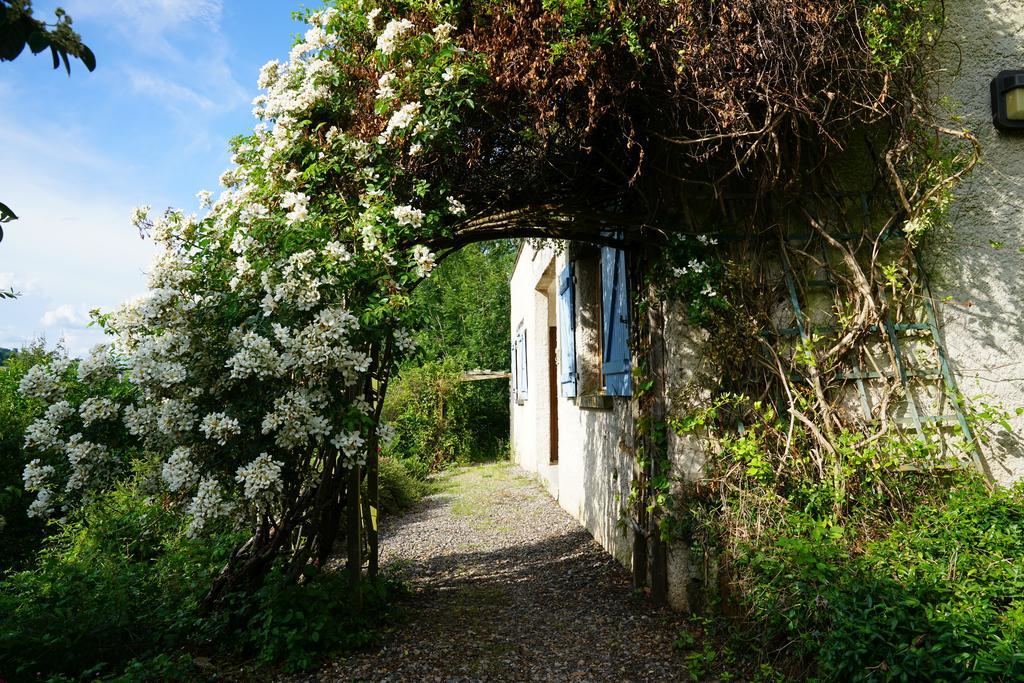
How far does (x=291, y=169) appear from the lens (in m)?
4.01

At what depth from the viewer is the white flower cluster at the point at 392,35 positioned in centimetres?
356

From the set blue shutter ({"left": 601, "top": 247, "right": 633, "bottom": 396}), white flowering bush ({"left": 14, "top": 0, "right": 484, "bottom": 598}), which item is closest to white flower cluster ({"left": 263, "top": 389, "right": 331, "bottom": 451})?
white flowering bush ({"left": 14, "top": 0, "right": 484, "bottom": 598})

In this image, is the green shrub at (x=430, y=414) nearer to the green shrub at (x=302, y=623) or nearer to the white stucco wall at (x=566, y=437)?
the white stucco wall at (x=566, y=437)

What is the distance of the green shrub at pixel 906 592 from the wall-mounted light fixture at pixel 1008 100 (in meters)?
2.23

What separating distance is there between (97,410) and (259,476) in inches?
41.4

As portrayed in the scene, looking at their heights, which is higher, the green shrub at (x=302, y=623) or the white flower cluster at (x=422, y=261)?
the white flower cluster at (x=422, y=261)

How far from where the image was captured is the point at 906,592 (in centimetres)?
259

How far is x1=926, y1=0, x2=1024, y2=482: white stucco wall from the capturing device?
3982mm

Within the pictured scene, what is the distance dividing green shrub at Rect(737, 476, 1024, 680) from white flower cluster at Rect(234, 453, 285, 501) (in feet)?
7.72

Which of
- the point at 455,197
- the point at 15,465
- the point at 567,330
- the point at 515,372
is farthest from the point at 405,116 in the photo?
the point at 515,372

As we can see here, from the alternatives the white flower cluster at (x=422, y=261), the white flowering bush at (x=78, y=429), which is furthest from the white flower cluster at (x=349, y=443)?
the white flowering bush at (x=78, y=429)

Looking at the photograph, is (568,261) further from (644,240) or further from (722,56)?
(722,56)

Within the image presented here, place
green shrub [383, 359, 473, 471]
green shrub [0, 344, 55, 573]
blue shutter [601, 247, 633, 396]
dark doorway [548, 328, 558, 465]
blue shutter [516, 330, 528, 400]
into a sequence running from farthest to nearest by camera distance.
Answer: green shrub [383, 359, 473, 471], blue shutter [516, 330, 528, 400], dark doorway [548, 328, 558, 465], green shrub [0, 344, 55, 573], blue shutter [601, 247, 633, 396]

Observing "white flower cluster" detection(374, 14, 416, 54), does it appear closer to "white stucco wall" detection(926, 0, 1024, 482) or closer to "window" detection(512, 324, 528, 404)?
"white stucco wall" detection(926, 0, 1024, 482)
